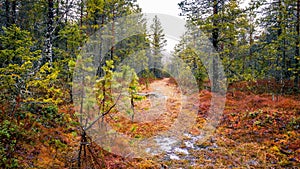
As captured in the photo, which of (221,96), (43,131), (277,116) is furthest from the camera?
(221,96)

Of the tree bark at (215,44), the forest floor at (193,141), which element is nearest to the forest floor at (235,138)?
the forest floor at (193,141)

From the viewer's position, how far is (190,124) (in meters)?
10.6

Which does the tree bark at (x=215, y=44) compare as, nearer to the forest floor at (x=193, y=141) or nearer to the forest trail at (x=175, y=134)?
the forest trail at (x=175, y=134)

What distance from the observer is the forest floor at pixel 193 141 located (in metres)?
5.48

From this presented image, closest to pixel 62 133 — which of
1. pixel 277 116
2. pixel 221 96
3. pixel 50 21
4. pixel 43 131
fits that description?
pixel 43 131

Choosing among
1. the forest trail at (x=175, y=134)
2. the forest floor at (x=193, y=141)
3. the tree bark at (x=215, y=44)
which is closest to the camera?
the forest floor at (x=193, y=141)

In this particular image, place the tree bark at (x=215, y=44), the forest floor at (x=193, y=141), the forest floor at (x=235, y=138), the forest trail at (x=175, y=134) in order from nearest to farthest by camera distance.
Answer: the forest floor at (x=193, y=141)
the forest floor at (x=235, y=138)
the forest trail at (x=175, y=134)
the tree bark at (x=215, y=44)

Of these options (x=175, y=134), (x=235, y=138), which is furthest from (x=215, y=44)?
(x=175, y=134)

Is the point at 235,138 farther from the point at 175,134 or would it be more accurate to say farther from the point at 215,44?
the point at 215,44

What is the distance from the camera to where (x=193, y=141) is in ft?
28.5

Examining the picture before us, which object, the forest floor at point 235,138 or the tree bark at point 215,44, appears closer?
the forest floor at point 235,138

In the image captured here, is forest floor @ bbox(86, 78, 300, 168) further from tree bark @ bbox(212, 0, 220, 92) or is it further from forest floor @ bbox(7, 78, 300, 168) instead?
tree bark @ bbox(212, 0, 220, 92)

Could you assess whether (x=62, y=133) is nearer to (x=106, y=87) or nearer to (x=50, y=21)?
(x=106, y=87)

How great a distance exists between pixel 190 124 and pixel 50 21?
748 centimetres
